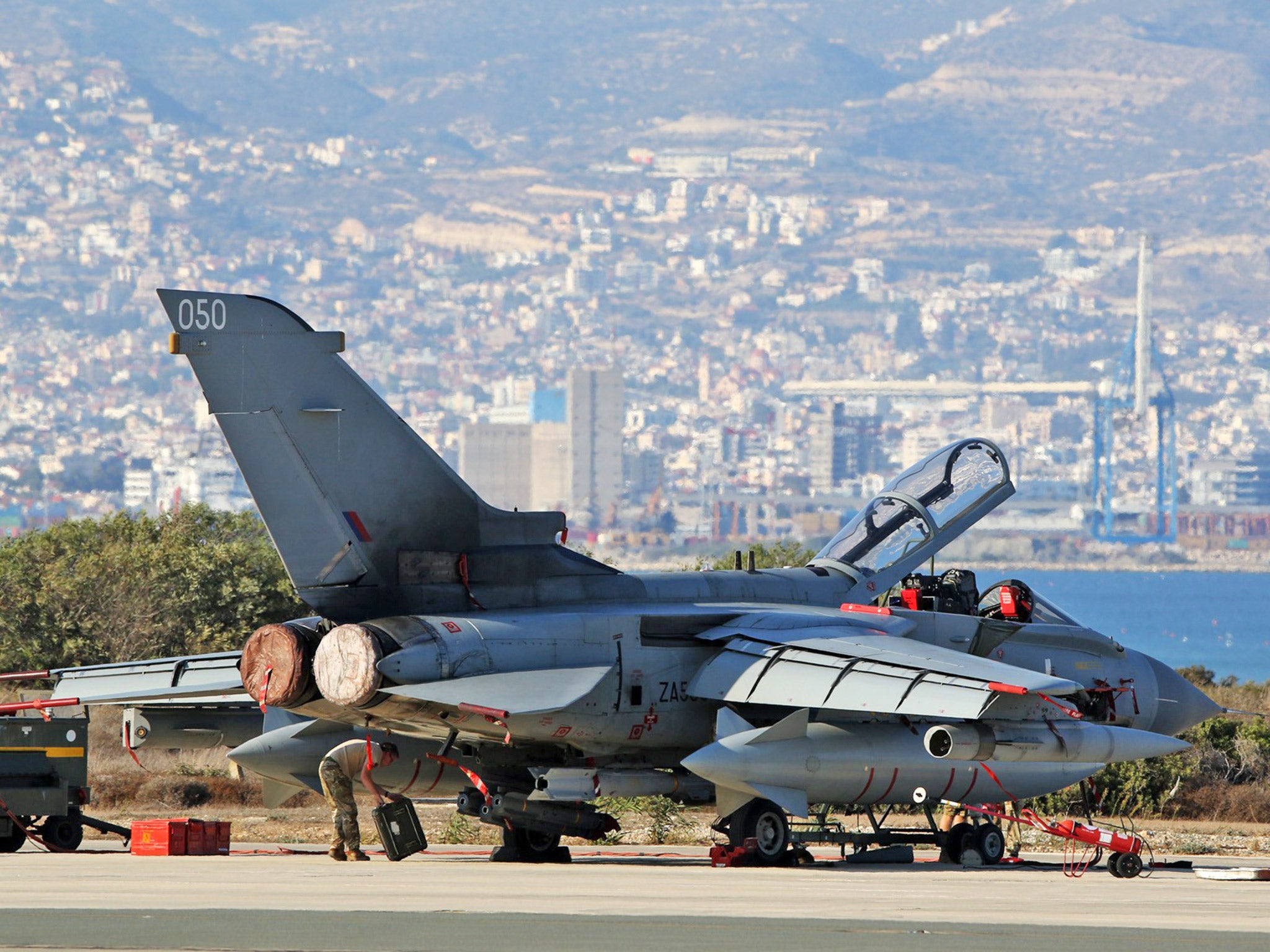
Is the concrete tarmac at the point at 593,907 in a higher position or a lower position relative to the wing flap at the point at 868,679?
lower

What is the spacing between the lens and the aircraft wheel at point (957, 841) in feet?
60.6

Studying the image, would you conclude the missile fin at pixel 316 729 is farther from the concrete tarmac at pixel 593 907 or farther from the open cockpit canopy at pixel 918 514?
the open cockpit canopy at pixel 918 514

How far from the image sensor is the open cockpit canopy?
20.5 m

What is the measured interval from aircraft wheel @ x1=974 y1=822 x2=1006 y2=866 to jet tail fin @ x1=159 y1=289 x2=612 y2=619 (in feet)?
17.1

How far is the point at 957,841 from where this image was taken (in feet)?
60.7

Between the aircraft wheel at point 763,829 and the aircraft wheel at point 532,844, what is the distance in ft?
5.82

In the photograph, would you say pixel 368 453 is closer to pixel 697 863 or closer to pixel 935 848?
pixel 697 863

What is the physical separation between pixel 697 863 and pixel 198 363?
6.14 meters

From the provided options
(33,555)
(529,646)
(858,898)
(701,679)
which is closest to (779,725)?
(701,679)

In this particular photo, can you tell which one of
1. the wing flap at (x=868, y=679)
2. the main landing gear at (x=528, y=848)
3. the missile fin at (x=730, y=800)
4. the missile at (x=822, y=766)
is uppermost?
the wing flap at (x=868, y=679)

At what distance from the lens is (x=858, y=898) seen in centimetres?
1398

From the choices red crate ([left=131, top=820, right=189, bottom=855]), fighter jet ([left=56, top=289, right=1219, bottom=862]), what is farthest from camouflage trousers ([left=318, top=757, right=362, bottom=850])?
red crate ([left=131, top=820, right=189, bottom=855])

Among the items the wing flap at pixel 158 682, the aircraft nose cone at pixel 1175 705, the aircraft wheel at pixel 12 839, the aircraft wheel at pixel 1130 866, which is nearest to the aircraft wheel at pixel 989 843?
the aircraft wheel at pixel 1130 866

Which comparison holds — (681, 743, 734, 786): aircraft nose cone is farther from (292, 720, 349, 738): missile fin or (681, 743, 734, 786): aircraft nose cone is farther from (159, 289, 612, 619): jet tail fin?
(292, 720, 349, 738): missile fin
